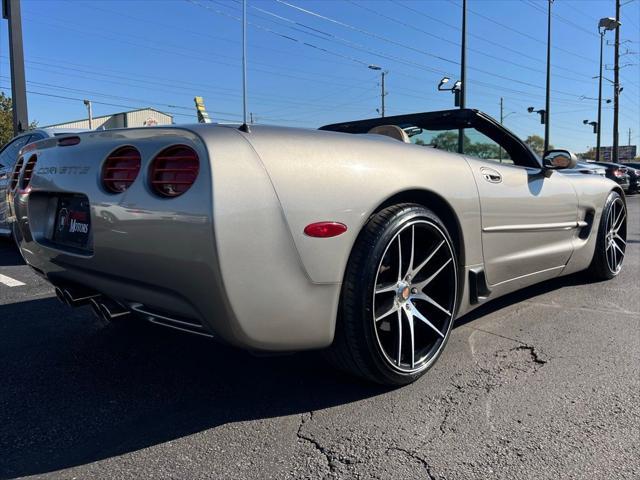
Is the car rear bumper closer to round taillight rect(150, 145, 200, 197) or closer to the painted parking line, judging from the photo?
round taillight rect(150, 145, 200, 197)

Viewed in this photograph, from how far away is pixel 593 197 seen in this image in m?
4.19

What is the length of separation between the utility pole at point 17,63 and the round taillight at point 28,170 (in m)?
8.87

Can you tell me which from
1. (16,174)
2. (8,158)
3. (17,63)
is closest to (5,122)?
(17,63)

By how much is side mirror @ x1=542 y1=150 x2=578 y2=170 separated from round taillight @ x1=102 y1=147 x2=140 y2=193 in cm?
273

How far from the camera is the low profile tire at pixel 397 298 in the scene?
2182 millimetres

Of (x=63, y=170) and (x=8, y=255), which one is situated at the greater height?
(x=63, y=170)

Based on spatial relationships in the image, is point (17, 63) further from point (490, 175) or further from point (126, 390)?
point (490, 175)

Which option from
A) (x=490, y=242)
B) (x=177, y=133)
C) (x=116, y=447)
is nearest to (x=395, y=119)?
(x=490, y=242)

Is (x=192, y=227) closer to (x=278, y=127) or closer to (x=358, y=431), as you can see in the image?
(x=278, y=127)

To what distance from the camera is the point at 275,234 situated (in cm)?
192

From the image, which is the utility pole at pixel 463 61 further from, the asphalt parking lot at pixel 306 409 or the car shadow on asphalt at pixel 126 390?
the car shadow on asphalt at pixel 126 390

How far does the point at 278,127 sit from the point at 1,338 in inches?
88.8

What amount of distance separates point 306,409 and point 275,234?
0.84 meters

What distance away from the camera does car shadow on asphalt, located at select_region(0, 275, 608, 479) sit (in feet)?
6.59
